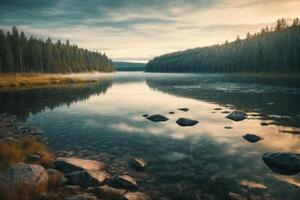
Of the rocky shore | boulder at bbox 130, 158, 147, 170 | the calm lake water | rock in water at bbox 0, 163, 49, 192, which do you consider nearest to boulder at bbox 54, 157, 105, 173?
the rocky shore

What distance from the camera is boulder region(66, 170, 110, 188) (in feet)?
33.3

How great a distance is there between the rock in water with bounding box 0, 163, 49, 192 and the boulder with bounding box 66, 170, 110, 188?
95cm

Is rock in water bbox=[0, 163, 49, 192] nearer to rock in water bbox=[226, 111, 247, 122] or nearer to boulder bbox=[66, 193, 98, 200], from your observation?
boulder bbox=[66, 193, 98, 200]

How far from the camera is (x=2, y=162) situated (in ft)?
36.3

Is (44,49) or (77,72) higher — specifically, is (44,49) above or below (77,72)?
above

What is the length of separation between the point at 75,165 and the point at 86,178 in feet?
4.45

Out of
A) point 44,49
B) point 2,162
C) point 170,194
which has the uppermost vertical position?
point 44,49

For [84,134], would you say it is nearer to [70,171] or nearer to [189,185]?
[70,171]

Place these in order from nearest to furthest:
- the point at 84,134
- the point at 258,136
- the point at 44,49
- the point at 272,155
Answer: the point at 272,155 → the point at 258,136 → the point at 84,134 → the point at 44,49

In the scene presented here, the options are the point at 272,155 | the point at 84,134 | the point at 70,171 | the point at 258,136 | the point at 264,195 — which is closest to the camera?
the point at 264,195

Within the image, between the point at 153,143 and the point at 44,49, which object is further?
the point at 44,49

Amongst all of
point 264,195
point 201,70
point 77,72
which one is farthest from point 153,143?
point 201,70

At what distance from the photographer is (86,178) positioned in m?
10.3

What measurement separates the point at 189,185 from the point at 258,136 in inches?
346
